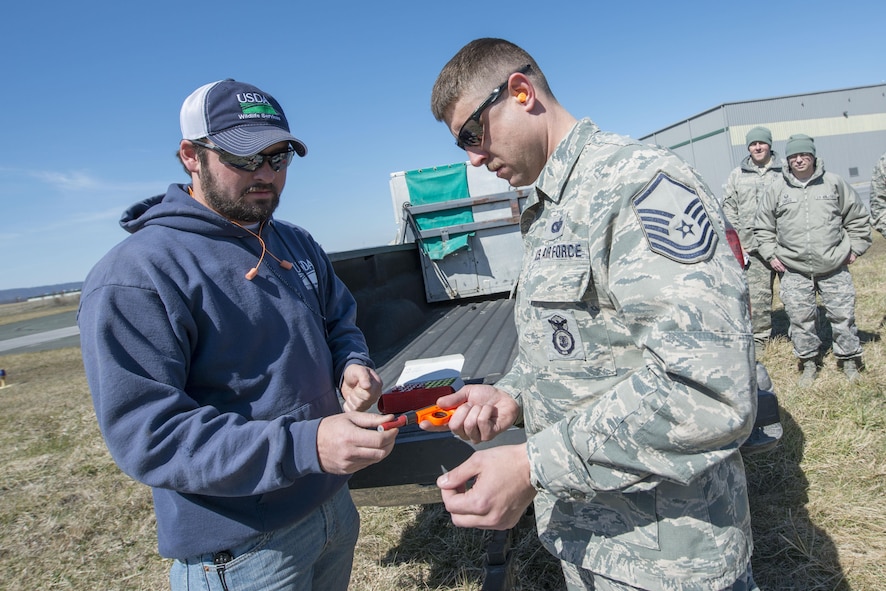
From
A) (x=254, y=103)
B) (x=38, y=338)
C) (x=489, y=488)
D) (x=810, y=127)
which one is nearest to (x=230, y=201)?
(x=254, y=103)

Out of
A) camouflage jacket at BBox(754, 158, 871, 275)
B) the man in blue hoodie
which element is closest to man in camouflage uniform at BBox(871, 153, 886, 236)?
camouflage jacket at BBox(754, 158, 871, 275)

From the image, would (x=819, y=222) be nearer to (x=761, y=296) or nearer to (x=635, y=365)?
(x=761, y=296)

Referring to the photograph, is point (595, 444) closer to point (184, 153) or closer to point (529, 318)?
point (529, 318)

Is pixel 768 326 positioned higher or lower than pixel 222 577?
lower

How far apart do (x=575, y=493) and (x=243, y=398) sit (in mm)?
909

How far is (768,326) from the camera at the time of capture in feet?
18.7

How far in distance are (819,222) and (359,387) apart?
4.75 metres

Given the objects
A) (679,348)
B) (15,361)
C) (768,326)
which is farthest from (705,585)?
(15,361)

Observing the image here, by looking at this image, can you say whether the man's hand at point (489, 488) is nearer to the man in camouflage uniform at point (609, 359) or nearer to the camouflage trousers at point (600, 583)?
the man in camouflage uniform at point (609, 359)

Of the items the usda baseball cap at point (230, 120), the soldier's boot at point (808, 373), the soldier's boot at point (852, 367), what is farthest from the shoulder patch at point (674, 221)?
the soldier's boot at point (852, 367)

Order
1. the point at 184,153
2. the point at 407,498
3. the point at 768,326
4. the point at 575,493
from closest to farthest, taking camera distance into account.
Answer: the point at 575,493 → the point at 184,153 → the point at 407,498 → the point at 768,326

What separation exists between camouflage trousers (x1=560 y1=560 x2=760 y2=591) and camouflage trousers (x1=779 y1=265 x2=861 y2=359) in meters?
4.15

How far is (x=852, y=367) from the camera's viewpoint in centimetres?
→ 470

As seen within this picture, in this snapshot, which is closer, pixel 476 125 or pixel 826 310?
pixel 476 125
